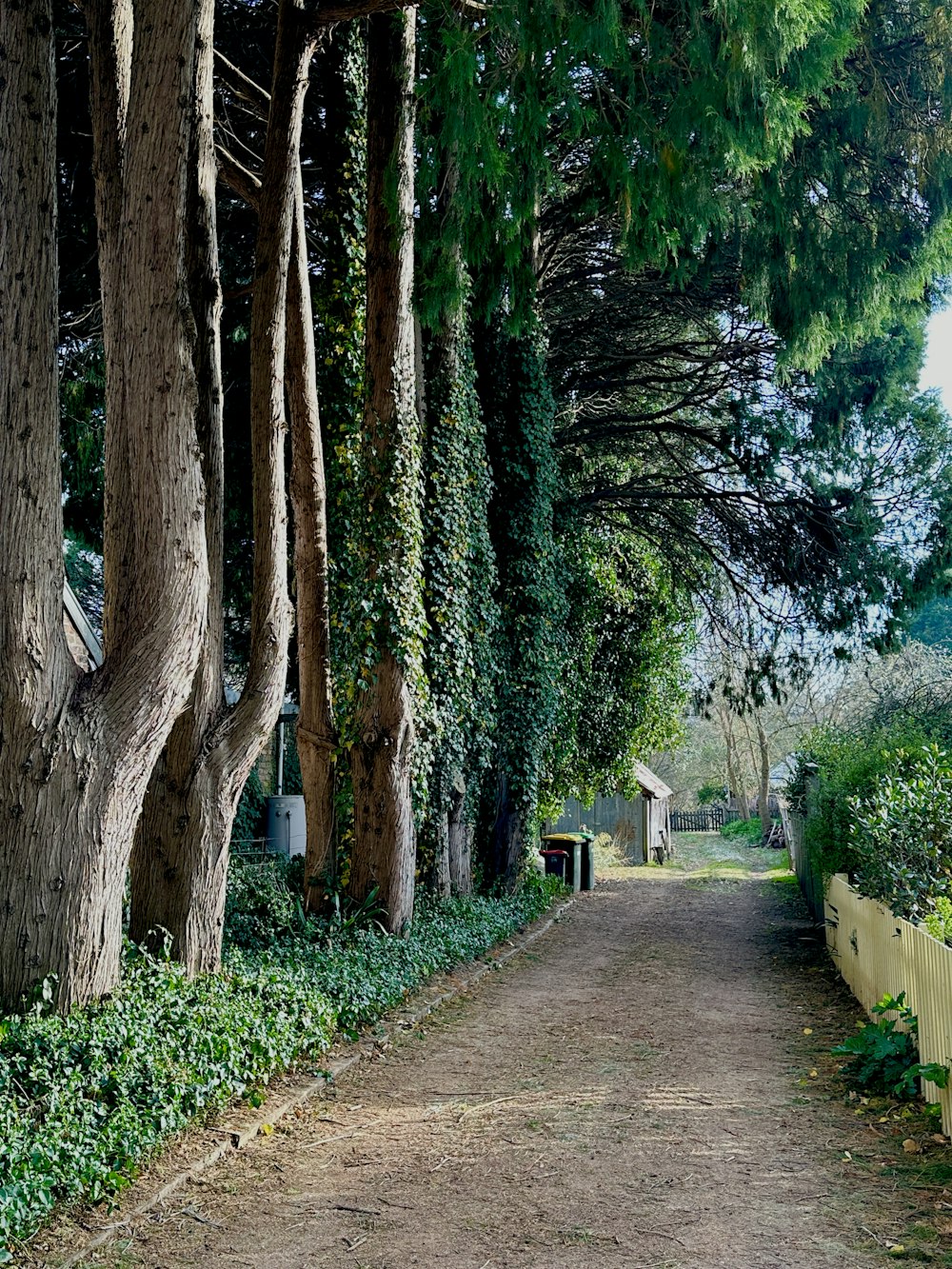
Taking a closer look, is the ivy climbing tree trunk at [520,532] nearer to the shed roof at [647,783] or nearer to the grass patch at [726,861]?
the grass patch at [726,861]

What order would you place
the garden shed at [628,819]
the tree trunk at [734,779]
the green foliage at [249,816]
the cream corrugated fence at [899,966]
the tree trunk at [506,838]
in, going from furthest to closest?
the tree trunk at [734,779], the garden shed at [628,819], the green foliage at [249,816], the tree trunk at [506,838], the cream corrugated fence at [899,966]

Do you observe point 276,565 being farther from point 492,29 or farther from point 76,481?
point 76,481

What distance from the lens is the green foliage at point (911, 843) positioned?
8789 mm

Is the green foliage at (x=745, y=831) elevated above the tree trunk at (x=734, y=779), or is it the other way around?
the tree trunk at (x=734, y=779)

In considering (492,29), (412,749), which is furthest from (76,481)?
(492,29)

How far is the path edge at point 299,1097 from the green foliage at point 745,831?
121 ft

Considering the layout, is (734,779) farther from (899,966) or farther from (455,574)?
(899,966)

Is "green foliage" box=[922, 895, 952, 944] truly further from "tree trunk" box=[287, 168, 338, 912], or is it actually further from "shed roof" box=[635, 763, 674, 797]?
"shed roof" box=[635, 763, 674, 797]

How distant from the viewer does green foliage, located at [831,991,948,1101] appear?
23.2ft

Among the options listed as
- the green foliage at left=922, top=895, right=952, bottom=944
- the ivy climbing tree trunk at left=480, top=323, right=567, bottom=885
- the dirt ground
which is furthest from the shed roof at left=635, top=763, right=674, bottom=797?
the green foliage at left=922, top=895, right=952, bottom=944

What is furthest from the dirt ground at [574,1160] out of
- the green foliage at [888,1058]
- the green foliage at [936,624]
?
the green foliage at [936,624]

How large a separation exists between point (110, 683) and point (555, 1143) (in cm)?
359

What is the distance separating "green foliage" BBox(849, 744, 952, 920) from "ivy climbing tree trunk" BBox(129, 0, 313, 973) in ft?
16.5

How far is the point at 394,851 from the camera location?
37.7ft
